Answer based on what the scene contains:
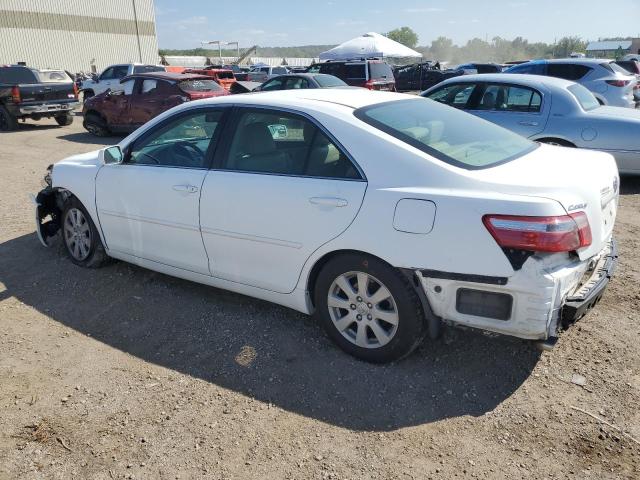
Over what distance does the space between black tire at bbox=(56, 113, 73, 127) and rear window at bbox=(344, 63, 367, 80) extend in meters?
9.03

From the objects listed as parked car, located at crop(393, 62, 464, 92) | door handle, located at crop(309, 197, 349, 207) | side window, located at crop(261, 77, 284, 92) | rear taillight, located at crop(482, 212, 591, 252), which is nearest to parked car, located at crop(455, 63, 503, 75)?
parked car, located at crop(393, 62, 464, 92)

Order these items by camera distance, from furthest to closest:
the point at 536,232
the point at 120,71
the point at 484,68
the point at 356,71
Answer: the point at 484,68 < the point at 120,71 < the point at 356,71 < the point at 536,232

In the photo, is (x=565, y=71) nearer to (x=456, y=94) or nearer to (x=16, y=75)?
(x=456, y=94)

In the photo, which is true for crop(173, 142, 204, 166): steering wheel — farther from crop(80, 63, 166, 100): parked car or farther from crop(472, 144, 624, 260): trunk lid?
crop(80, 63, 166, 100): parked car

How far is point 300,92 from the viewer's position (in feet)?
12.5

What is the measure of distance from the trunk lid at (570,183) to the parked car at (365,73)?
1466 cm

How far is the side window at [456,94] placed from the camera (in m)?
7.82

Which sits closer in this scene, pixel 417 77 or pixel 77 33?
pixel 417 77

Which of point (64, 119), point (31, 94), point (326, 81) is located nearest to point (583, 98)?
point (326, 81)

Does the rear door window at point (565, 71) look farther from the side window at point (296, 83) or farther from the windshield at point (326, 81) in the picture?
the side window at point (296, 83)

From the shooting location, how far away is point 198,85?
1262 centimetres

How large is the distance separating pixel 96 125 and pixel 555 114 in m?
11.4

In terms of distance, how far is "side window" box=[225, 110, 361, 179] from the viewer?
126 inches

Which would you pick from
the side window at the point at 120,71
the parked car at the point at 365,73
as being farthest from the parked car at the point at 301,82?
the side window at the point at 120,71
